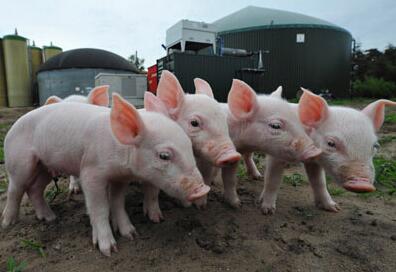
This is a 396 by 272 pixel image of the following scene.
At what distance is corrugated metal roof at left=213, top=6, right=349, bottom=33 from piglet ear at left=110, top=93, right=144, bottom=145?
1875 cm

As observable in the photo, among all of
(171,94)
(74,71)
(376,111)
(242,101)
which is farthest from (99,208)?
(74,71)

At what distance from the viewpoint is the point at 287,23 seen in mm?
19469

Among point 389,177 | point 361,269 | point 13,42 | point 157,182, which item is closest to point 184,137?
point 157,182

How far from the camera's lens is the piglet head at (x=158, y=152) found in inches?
78.8

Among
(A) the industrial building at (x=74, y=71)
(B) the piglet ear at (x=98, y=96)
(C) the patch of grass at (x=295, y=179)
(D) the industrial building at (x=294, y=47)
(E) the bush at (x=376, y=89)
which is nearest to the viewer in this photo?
(B) the piglet ear at (x=98, y=96)

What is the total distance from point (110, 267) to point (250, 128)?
5.14 feet

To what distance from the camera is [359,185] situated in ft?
7.04

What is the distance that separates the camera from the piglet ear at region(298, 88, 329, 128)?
2537 millimetres

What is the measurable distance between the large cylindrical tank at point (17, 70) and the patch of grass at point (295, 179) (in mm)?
19936

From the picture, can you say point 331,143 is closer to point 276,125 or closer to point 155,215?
point 276,125

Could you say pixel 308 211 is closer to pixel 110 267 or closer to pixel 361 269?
pixel 361 269

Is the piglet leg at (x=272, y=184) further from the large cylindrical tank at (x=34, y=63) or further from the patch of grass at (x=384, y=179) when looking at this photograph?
the large cylindrical tank at (x=34, y=63)

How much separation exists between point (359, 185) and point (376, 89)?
19046 mm

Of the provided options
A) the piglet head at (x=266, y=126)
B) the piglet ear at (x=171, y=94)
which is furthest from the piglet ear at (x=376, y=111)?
the piglet ear at (x=171, y=94)
